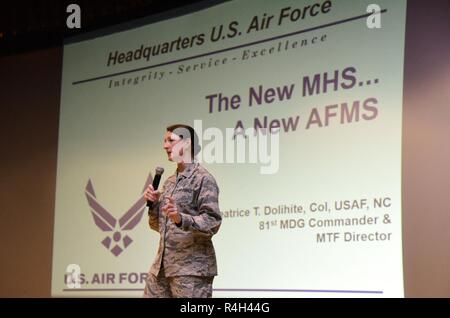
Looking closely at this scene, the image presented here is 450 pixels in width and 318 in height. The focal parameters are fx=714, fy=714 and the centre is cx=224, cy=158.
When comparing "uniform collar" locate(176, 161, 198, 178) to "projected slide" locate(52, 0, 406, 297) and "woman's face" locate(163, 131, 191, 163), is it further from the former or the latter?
"projected slide" locate(52, 0, 406, 297)

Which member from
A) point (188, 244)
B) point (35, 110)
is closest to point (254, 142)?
point (188, 244)

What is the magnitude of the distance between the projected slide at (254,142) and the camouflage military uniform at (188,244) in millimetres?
952

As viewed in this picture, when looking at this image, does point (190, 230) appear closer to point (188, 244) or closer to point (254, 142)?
point (188, 244)

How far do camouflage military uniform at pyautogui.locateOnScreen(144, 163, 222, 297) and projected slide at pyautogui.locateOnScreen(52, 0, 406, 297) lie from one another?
952mm

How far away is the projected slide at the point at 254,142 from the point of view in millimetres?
4031

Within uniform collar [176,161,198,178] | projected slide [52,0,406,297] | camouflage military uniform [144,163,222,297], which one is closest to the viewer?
camouflage military uniform [144,163,222,297]

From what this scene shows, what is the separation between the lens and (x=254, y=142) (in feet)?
14.8

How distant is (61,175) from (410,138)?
2848 mm

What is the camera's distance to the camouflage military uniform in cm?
337

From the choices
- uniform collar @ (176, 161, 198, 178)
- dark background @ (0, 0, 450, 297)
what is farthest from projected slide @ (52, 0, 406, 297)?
uniform collar @ (176, 161, 198, 178)

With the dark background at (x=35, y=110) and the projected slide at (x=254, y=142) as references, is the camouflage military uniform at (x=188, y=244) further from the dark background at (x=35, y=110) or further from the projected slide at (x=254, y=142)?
the dark background at (x=35, y=110)

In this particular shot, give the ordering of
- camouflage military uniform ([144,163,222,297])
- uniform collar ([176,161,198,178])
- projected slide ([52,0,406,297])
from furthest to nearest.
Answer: projected slide ([52,0,406,297]) < uniform collar ([176,161,198,178]) < camouflage military uniform ([144,163,222,297])

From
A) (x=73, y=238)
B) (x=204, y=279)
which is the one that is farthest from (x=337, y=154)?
(x=73, y=238)

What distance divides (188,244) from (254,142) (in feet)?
4.10
